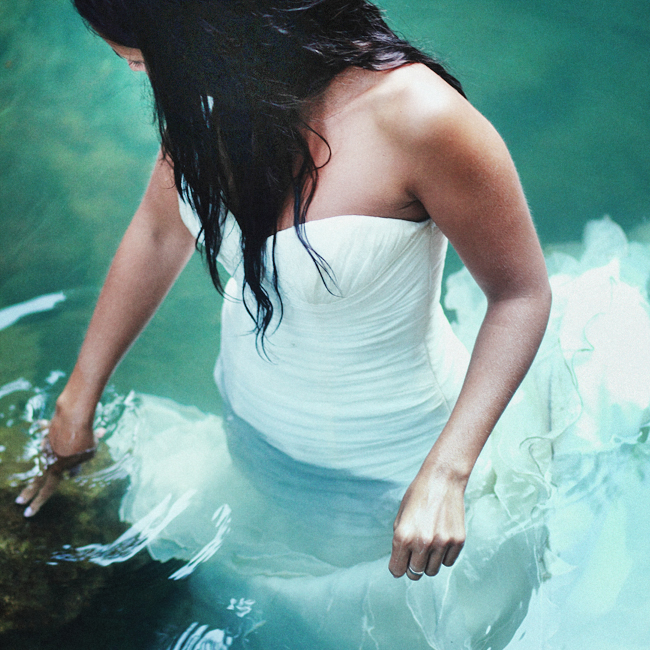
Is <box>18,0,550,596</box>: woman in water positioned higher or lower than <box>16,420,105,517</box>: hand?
higher

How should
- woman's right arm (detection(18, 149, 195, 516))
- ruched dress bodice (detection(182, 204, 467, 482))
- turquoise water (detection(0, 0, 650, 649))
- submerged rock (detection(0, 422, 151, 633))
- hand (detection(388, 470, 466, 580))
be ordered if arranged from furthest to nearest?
turquoise water (detection(0, 0, 650, 649))
submerged rock (detection(0, 422, 151, 633))
woman's right arm (detection(18, 149, 195, 516))
ruched dress bodice (detection(182, 204, 467, 482))
hand (detection(388, 470, 466, 580))

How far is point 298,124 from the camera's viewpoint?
2.17 feet

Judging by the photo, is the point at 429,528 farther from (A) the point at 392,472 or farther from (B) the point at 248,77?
(B) the point at 248,77

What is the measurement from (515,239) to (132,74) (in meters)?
1.54

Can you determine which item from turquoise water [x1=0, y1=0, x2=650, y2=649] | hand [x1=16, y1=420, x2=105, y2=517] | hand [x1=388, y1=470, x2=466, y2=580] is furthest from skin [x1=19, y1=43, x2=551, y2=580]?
turquoise water [x1=0, y1=0, x2=650, y2=649]

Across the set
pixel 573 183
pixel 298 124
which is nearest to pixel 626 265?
pixel 573 183

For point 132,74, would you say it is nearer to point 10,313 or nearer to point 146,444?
point 10,313

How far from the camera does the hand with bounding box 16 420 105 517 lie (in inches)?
40.5

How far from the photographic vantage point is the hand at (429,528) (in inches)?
22.2

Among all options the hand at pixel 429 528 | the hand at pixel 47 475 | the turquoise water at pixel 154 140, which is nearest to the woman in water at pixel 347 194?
the hand at pixel 429 528

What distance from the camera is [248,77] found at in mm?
615

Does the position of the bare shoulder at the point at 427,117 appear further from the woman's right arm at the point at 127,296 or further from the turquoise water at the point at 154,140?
the turquoise water at the point at 154,140

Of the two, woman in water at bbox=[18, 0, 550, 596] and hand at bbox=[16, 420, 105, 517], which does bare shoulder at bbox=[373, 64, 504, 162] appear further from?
hand at bbox=[16, 420, 105, 517]

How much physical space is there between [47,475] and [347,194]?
30.9 inches
